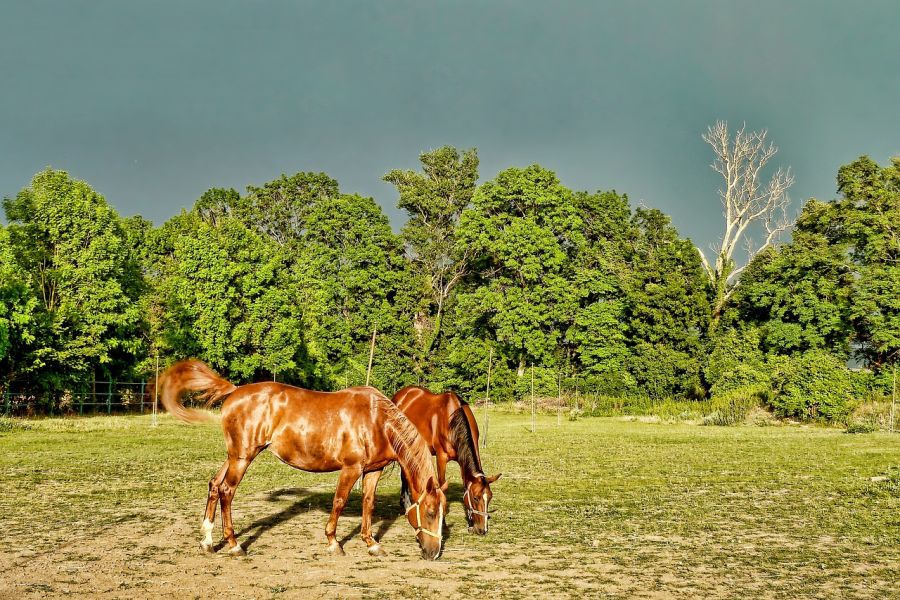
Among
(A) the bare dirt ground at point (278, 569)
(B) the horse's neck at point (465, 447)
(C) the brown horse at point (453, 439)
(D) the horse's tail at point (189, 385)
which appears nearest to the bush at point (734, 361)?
(C) the brown horse at point (453, 439)

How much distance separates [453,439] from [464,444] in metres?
0.23

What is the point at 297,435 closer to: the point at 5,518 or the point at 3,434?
the point at 5,518

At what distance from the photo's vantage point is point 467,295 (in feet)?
165

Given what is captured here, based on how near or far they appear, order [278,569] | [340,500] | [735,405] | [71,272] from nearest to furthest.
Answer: [278,569]
[340,500]
[735,405]
[71,272]

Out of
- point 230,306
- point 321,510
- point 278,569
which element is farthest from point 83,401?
point 278,569

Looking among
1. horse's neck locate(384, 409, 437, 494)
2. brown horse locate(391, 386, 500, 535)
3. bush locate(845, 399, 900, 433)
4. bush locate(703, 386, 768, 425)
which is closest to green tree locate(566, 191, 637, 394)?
bush locate(703, 386, 768, 425)

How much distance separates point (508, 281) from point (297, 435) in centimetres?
4117

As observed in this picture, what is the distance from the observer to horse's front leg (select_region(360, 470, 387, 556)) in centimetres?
902

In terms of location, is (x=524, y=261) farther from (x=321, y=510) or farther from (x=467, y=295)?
(x=321, y=510)

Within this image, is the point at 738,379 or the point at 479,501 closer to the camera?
the point at 479,501

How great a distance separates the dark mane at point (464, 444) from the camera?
34.2 feet

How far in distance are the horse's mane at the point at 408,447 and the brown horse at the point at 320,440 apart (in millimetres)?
12

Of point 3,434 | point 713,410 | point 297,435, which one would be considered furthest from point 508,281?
point 297,435

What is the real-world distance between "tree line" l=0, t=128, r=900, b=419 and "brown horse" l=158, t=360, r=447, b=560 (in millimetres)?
26929
